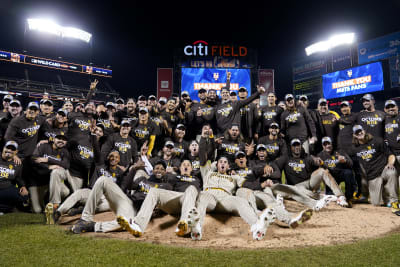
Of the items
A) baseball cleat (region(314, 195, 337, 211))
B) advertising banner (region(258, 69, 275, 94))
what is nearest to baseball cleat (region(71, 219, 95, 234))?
baseball cleat (region(314, 195, 337, 211))

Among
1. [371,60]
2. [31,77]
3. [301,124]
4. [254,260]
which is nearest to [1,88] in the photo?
[31,77]

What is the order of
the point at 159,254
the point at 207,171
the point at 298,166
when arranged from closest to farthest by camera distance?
1. the point at 159,254
2. the point at 207,171
3. the point at 298,166

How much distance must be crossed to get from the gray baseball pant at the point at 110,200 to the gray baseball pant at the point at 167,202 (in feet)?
1.11

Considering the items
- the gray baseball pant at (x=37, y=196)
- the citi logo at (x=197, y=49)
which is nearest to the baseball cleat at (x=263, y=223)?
the gray baseball pant at (x=37, y=196)

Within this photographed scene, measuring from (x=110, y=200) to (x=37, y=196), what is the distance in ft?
9.63

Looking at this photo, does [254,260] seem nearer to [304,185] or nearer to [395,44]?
[304,185]

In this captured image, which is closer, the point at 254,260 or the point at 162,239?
the point at 254,260

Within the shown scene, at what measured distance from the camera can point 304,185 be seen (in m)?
7.07

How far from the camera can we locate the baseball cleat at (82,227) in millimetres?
4840

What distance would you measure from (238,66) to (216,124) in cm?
1593

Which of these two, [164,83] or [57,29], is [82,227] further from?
[57,29]

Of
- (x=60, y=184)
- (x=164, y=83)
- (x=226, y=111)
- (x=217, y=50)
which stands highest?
(x=217, y=50)

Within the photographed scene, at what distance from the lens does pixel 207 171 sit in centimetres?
668

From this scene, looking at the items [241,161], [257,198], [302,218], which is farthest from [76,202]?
[302,218]
